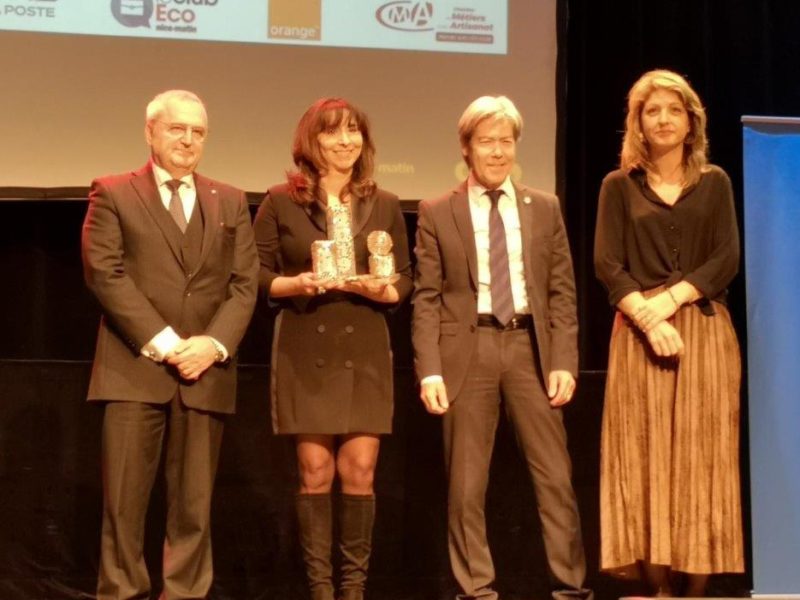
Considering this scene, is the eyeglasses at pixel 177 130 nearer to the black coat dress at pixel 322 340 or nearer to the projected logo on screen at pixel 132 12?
the black coat dress at pixel 322 340

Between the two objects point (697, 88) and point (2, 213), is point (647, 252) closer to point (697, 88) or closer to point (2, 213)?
point (697, 88)

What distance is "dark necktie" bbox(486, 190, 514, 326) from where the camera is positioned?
3.77m

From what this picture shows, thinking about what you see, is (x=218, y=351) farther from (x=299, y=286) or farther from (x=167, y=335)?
(x=299, y=286)

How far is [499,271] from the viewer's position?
380 centimetres

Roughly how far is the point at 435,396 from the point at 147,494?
3.14 feet

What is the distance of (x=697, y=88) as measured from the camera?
17.7 ft

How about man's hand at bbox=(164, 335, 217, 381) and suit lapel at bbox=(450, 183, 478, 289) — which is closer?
man's hand at bbox=(164, 335, 217, 381)

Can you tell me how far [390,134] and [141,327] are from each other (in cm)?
Answer: 184

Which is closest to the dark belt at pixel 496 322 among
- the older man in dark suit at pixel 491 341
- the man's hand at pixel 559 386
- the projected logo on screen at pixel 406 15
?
the older man in dark suit at pixel 491 341

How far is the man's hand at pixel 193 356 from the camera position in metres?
3.57

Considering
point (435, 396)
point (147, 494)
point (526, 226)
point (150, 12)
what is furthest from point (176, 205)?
point (150, 12)

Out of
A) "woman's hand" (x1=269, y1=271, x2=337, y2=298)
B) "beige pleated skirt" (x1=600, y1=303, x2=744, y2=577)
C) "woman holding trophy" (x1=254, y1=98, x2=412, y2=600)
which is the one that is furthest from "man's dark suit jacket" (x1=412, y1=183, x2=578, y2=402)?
"woman's hand" (x1=269, y1=271, x2=337, y2=298)

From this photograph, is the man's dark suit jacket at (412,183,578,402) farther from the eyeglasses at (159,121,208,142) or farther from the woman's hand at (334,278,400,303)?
the eyeglasses at (159,121,208,142)

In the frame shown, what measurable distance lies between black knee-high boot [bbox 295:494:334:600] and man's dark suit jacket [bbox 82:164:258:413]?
412 millimetres
